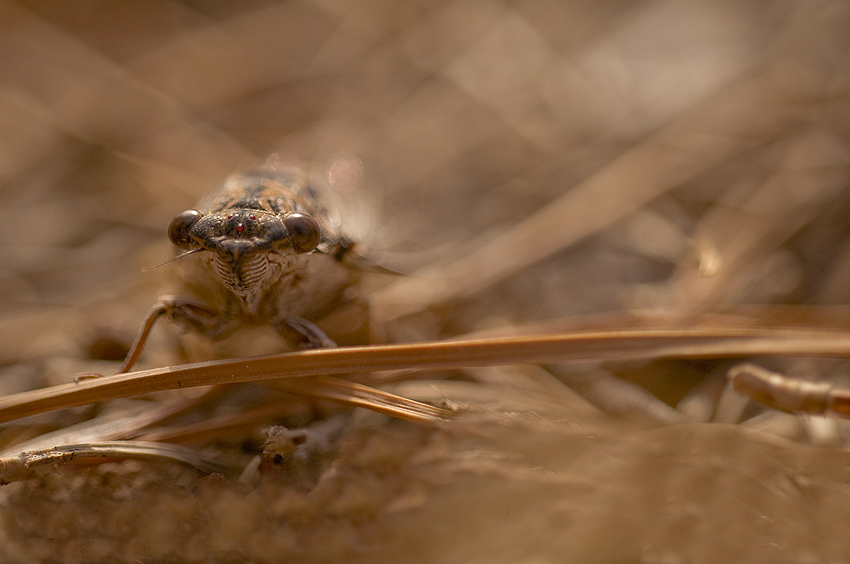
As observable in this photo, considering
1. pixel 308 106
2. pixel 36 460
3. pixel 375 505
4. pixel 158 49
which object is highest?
pixel 158 49

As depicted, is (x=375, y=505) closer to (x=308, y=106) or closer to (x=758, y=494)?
(x=758, y=494)

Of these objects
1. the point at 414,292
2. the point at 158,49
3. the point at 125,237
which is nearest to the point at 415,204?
the point at 414,292

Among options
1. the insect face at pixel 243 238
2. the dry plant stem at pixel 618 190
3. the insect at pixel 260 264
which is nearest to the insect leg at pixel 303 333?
the insect at pixel 260 264

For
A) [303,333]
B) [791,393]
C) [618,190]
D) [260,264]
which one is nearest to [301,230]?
[260,264]

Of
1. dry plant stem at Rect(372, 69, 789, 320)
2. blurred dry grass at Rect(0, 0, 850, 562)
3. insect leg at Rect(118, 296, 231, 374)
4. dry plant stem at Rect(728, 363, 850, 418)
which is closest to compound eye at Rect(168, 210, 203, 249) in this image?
insect leg at Rect(118, 296, 231, 374)

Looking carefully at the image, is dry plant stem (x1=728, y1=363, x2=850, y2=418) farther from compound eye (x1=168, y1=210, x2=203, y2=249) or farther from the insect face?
compound eye (x1=168, y1=210, x2=203, y2=249)

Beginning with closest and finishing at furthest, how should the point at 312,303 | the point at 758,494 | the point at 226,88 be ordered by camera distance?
the point at 758,494
the point at 312,303
the point at 226,88
